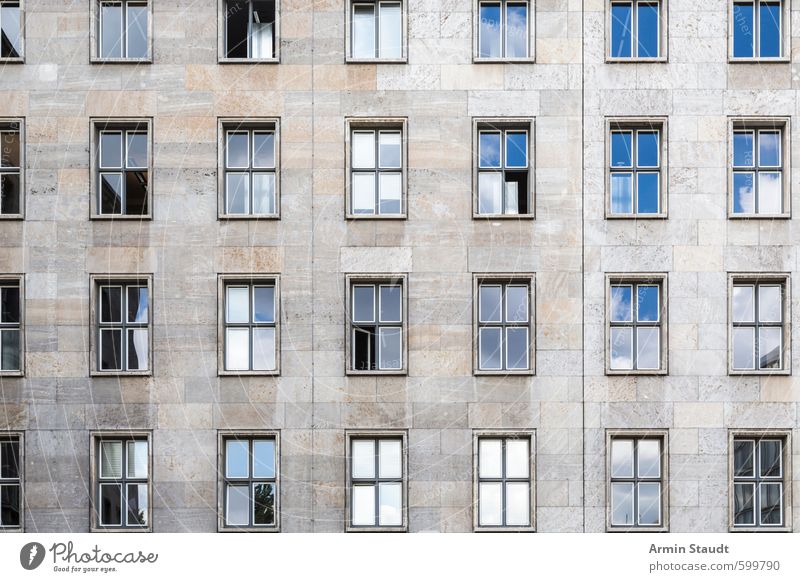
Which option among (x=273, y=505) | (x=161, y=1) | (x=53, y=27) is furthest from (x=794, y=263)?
(x=53, y=27)

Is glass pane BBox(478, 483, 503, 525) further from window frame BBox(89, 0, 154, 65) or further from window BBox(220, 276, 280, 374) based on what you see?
window frame BBox(89, 0, 154, 65)

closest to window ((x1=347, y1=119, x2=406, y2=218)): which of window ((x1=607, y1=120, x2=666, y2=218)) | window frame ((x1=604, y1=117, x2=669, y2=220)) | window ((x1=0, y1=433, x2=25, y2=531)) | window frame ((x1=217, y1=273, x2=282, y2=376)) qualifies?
window frame ((x1=217, y1=273, x2=282, y2=376))

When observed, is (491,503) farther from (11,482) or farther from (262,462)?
(11,482)

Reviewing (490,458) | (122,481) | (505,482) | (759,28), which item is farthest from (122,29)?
(759,28)

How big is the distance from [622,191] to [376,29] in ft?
22.2

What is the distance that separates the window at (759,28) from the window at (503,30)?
4.77m

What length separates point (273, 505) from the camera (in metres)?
17.8

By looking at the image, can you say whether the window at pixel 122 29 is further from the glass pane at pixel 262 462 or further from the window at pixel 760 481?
the window at pixel 760 481

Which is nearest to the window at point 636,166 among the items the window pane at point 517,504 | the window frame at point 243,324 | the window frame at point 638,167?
the window frame at point 638,167

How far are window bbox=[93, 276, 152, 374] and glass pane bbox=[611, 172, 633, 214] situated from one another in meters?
10.8

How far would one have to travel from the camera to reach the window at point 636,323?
58.9 ft

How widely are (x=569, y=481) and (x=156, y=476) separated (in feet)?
30.0

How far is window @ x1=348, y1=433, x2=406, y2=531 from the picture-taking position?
17812mm

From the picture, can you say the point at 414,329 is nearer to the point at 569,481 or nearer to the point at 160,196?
the point at 569,481
